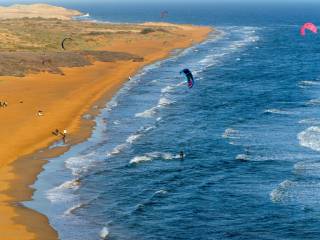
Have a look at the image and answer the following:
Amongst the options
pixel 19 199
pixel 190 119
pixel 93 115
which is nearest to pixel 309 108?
pixel 190 119

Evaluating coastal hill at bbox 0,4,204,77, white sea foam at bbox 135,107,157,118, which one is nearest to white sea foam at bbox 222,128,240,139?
white sea foam at bbox 135,107,157,118

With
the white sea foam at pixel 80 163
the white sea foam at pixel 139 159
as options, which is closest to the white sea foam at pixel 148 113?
the white sea foam at pixel 80 163

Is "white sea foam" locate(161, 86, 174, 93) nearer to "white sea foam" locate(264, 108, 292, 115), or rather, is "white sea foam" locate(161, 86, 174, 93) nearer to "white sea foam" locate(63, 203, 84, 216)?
"white sea foam" locate(264, 108, 292, 115)

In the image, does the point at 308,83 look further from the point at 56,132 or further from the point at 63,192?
the point at 63,192

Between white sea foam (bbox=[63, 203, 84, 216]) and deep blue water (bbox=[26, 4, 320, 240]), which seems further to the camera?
white sea foam (bbox=[63, 203, 84, 216])

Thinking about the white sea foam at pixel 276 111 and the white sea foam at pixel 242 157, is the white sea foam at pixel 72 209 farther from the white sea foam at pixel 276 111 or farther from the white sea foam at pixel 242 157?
the white sea foam at pixel 276 111

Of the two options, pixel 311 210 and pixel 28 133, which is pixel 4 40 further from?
pixel 311 210
